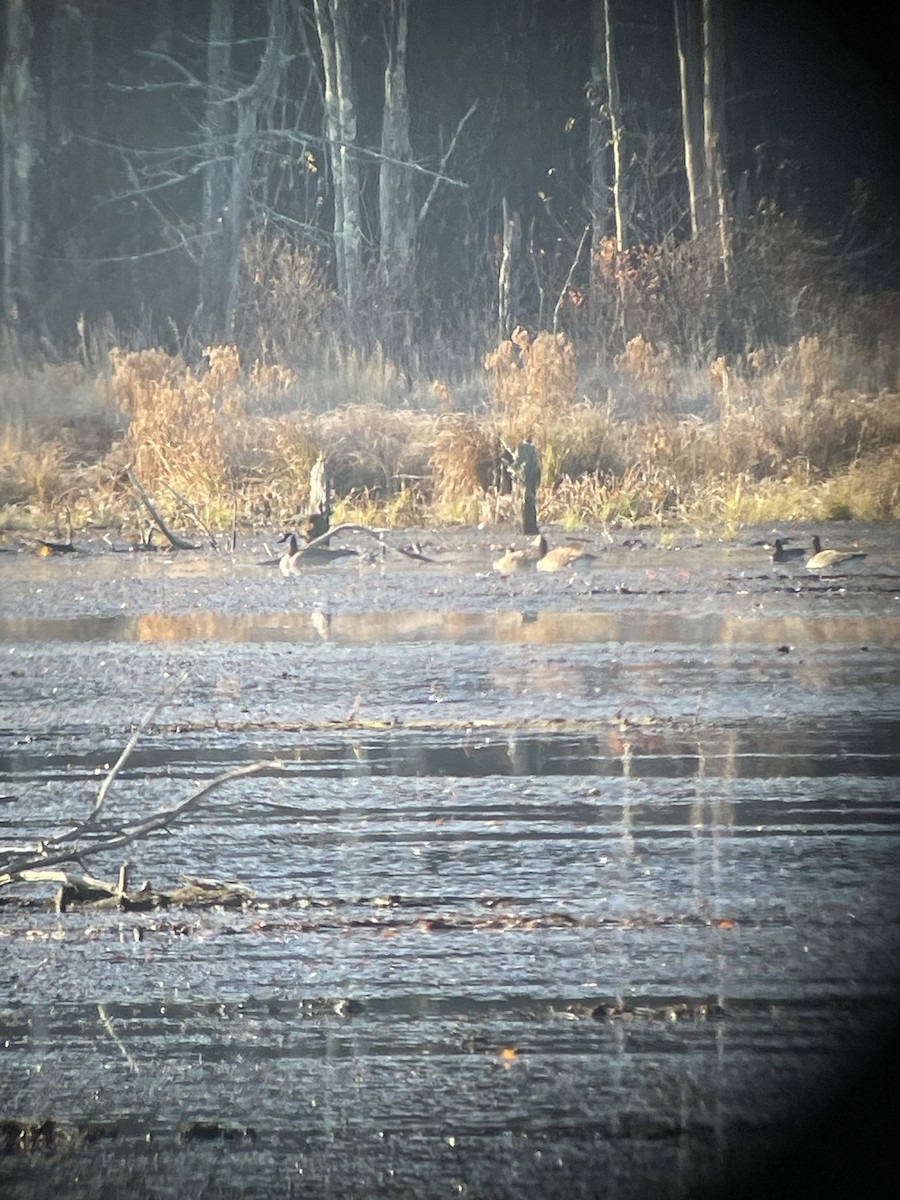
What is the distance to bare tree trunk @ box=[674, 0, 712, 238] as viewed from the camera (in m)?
14.1

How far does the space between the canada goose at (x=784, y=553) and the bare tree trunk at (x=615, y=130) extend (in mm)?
5552

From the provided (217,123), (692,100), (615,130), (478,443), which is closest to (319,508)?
(478,443)

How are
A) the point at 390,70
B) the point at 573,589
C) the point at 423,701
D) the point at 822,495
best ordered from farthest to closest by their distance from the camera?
1. the point at 390,70
2. the point at 822,495
3. the point at 573,589
4. the point at 423,701

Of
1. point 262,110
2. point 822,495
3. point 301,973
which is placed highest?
point 262,110

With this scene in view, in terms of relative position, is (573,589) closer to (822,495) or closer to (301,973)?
(822,495)

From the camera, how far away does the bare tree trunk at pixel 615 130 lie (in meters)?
14.0

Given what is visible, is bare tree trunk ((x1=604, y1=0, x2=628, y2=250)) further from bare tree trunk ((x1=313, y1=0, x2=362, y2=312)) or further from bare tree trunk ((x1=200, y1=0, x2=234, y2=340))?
bare tree trunk ((x1=200, y1=0, x2=234, y2=340))

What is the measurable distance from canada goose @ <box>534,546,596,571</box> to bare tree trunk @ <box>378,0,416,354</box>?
5.80 metres

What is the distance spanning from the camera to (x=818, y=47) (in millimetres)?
14992

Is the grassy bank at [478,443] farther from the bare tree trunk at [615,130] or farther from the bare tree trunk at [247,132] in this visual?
the bare tree trunk at [247,132]

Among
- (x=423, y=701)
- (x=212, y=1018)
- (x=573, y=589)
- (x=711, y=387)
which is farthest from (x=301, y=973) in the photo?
(x=711, y=387)

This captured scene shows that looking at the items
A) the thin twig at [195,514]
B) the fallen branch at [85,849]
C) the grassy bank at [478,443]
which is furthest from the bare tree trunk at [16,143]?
the fallen branch at [85,849]

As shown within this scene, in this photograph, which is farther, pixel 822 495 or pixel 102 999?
pixel 822 495

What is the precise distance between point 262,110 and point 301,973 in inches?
529
